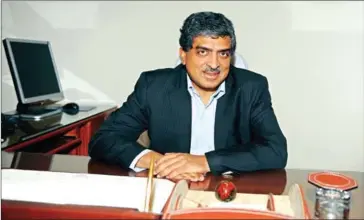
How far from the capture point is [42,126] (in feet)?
7.57

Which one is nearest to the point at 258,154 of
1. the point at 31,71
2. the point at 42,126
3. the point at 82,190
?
the point at 82,190

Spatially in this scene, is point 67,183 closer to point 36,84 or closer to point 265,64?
point 36,84

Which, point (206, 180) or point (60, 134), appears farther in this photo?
point (60, 134)

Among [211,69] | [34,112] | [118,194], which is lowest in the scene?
[34,112]

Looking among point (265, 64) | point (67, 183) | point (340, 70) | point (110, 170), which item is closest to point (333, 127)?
point (340, 70)

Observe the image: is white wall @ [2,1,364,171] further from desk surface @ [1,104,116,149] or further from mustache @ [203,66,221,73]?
mustache @ [203,66,221,73]

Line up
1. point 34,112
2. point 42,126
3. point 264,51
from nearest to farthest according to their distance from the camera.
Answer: point 42,126 < point 34,112 < point 264,51

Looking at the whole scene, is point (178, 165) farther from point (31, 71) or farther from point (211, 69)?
point (31, 71)

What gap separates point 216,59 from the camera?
5.69 feet

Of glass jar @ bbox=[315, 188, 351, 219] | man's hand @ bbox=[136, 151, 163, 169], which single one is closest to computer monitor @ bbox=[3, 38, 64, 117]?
man's hand @ bbox=[136, 151, 163, 169]

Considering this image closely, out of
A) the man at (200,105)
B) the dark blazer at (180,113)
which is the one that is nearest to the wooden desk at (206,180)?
the man at (200,105)

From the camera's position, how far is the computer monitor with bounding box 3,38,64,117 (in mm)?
2455

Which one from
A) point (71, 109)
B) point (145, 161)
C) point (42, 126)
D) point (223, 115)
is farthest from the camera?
point (71, 109)

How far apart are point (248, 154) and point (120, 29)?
225cm
